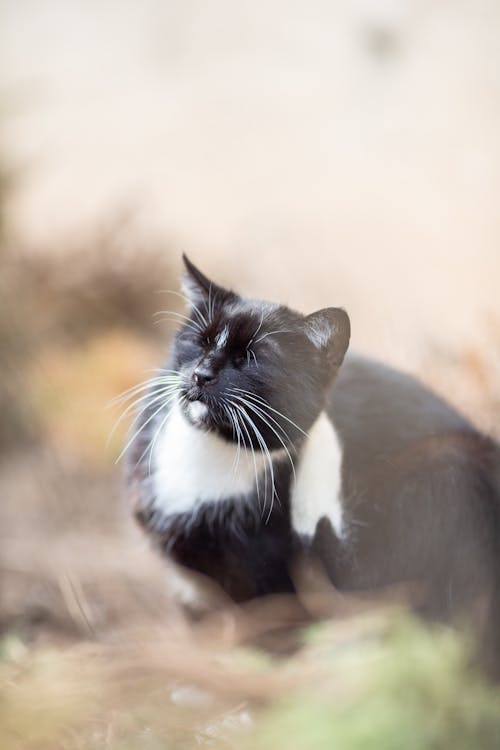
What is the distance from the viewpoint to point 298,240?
1.36 meters

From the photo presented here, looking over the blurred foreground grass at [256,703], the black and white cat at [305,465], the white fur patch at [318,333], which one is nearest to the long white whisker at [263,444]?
the black and white cat at [305,465]

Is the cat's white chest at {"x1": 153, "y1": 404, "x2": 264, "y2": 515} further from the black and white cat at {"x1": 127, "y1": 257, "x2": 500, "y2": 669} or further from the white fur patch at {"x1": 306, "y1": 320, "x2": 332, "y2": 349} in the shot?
the white fur patch at {"x1": 306, "y1": 320, "x2": 332, "y2": 349}

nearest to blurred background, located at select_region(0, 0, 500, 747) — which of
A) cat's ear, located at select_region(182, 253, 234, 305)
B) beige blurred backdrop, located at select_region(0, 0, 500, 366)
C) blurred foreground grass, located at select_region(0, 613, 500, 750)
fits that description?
beige blurred backdrop, located at select_region(0, 0, 500, 366)

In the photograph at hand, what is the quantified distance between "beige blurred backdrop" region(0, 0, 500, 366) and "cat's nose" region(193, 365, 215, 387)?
178 mm

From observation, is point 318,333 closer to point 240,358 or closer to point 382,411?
point 240,358

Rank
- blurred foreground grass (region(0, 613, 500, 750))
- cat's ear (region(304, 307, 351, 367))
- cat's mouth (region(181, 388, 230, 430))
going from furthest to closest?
cat's mouth (region(181, 388, 230, 430)) < cat's ear (region(304, 307, 351, 367)) < blurred foreground grass (region(0, 613, 500, 750))

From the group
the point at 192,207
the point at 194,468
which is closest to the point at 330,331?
the point at 194,468

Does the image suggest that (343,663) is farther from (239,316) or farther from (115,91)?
(115,91)

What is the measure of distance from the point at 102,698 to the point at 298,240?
3.36ft

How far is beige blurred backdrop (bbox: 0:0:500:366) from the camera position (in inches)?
34.8

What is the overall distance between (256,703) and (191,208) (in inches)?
45.4

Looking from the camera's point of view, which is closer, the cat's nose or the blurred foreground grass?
the blurred foreground grass

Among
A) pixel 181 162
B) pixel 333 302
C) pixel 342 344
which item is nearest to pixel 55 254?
pixel 181 162

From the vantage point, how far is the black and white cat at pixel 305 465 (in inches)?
28.8
